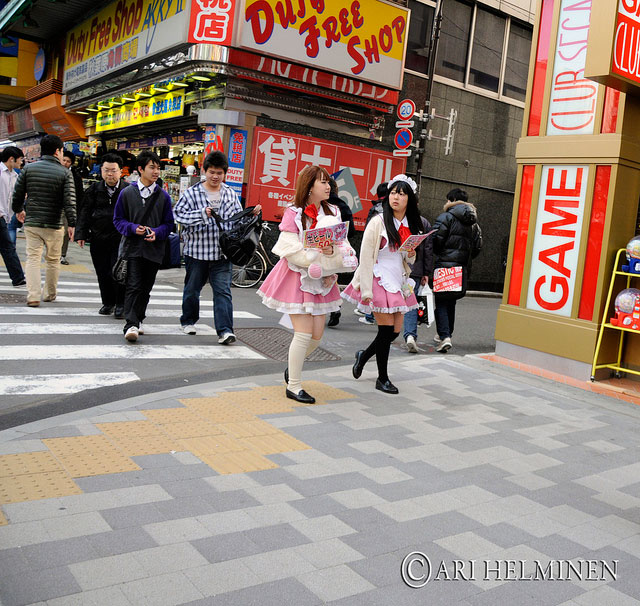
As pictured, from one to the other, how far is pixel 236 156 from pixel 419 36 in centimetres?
613

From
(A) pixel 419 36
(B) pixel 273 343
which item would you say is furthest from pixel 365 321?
(A) pixel 419 36

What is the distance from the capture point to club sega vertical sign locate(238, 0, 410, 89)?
1314 centimetres

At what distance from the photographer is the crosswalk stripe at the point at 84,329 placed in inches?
290

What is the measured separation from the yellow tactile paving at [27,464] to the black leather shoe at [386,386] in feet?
9.78

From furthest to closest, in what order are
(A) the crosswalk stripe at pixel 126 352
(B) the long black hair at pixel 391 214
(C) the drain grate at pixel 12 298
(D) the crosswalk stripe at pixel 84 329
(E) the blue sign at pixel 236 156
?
(E) the blue sign at pixel 236 156 → (C) the drain grate at pixel 12 298 → (D) the crosswalk stripe at pixel 84 329 → (A) the crosswalk stripe at pixel 126 352 → (B) the long black hair at pixel 391 214

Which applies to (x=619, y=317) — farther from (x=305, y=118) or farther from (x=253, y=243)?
(x=305, y=118)

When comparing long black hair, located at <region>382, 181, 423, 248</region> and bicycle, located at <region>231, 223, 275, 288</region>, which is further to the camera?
bicycle, located at <region>231, 223, 275, 288</region>

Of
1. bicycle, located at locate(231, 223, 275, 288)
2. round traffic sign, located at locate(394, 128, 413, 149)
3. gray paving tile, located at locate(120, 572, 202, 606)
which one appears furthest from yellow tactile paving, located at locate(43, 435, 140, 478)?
round traffic sign, located at locate(394, 128, 413, 149)

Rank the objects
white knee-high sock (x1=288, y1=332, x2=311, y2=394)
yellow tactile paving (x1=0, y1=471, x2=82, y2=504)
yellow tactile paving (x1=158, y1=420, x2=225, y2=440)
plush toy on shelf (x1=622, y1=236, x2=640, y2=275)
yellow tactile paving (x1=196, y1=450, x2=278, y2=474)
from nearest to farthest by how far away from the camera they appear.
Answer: yellow tactile paving (x1=0, y1=471, x2=82, y2=504) → yellow tactile paving (x1=196, y1=450, x2=278, y2=474) → yellow tactile paving (x1=158, y1=420, x2=225, y2=440) → white knee-high sock (x1=288, y1=332, x2=311, y2=394) → plush toy on shelf (x1=622, y1=236, x2=640, y2=275)

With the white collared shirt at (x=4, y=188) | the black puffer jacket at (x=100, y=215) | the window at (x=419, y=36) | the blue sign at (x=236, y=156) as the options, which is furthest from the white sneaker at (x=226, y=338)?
the window at (x=419, y=36)

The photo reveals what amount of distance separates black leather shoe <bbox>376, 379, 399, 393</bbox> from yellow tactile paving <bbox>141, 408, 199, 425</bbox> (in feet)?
6.00

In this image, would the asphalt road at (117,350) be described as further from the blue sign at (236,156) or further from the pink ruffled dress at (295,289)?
the blue sign at (236,156)

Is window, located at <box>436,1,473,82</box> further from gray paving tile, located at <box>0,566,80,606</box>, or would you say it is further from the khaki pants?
gray paving tile, located at <box>0,566,80,606</box>

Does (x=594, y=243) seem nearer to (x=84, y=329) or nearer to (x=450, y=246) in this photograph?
(x=450, y=246)
